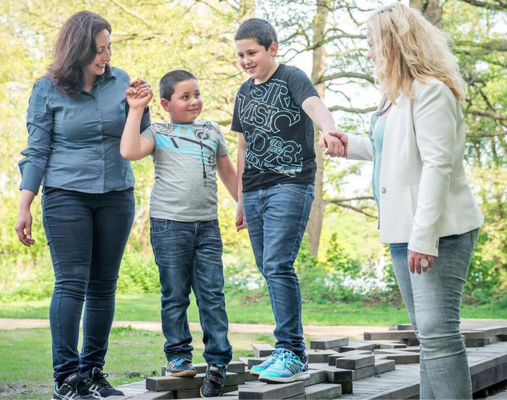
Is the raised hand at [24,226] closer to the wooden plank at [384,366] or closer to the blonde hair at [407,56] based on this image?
the blonde hair at [407,56]

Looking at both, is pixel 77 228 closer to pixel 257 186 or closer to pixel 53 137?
pixel 53 137

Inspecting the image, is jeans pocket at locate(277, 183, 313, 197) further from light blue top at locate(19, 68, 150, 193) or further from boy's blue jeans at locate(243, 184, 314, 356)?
light blue top at locate(19, 68, 150, 193)

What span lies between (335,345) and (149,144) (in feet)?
7.39

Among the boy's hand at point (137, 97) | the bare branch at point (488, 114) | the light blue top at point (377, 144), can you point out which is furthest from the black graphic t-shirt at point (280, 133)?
the bare branch at point (488, 114)

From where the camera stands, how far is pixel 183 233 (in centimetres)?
383

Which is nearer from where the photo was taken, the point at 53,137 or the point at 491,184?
the point at 53,137

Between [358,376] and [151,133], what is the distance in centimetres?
182

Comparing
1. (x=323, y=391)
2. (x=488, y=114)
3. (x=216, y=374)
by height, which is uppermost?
(x=488, y=114)

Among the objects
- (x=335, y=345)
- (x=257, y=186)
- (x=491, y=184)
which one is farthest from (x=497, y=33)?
(x=257, y=186)

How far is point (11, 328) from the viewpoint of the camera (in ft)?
31.2

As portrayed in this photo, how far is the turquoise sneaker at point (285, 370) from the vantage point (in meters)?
3.84

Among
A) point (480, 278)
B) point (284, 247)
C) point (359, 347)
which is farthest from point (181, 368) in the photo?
point (480, 278)

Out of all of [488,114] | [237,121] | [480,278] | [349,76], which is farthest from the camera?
[349,76]

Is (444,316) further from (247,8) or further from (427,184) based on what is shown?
(247,8)
